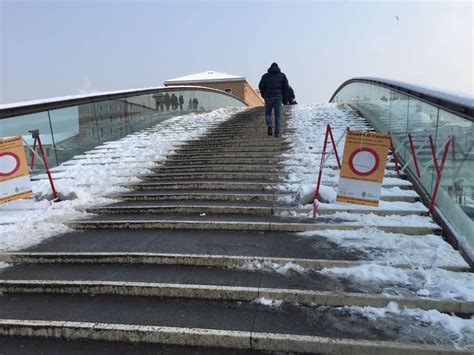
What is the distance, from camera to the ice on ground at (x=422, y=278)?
11.9 feet

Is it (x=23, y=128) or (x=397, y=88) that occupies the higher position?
(x=397, y=88)

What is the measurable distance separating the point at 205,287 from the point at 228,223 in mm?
1672

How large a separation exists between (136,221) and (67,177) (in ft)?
11.5

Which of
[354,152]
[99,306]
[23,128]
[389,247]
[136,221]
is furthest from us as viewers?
A: [23,128]

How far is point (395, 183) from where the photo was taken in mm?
6672

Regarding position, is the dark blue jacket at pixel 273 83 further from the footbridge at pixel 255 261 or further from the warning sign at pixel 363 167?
the warning sign at pixel 363 167

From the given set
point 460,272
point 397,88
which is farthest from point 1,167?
point 397,88

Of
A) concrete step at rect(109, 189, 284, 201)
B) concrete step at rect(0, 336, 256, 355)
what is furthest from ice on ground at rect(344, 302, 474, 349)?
concrete step at rect(109, 189, 284, 201)

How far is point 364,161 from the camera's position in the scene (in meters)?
5.11

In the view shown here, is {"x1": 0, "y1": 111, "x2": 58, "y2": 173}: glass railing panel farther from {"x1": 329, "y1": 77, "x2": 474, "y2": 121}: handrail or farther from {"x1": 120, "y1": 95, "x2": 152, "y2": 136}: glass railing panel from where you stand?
{"x1": 329, "y1": 77, "x2": 474, "y2": 121}: handrail

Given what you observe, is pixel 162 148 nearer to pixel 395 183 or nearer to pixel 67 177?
pixel 67 177

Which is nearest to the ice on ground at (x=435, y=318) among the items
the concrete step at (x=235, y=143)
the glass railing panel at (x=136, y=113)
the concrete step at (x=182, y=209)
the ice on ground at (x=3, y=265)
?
the concrete step at (x=182, y=209)

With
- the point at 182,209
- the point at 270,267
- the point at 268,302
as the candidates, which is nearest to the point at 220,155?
the point at 182,209

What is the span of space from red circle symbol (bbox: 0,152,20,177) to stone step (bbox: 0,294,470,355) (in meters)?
2.70
